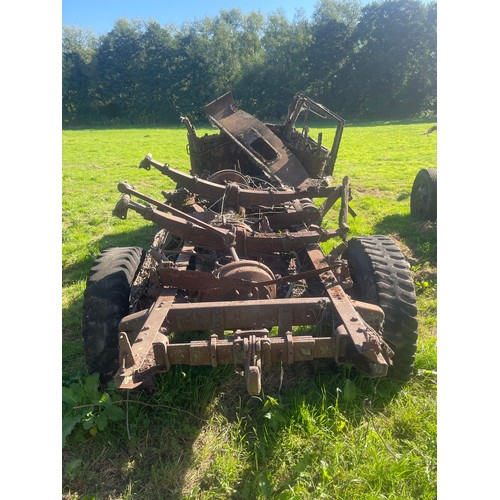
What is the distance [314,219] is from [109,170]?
430 inches

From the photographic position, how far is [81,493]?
2.45 meters

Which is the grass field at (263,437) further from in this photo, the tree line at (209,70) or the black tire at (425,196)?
the tree line at (209,70)

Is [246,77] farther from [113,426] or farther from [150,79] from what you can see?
[113,426]

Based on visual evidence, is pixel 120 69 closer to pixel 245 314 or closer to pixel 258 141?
pixel 258 141

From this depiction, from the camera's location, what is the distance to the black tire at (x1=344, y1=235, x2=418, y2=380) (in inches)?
121

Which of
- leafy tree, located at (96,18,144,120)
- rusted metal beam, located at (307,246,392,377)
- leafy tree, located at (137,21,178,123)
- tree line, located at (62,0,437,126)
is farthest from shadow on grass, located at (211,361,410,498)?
leafy tree, located at (137,21,178,123)

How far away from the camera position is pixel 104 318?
120 inches

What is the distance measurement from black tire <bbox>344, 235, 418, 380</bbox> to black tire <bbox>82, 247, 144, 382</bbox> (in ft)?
6.24

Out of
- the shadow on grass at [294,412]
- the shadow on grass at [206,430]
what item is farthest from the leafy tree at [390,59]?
the shadow on grass at [206,430]

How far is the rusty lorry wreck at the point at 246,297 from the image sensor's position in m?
2.43
